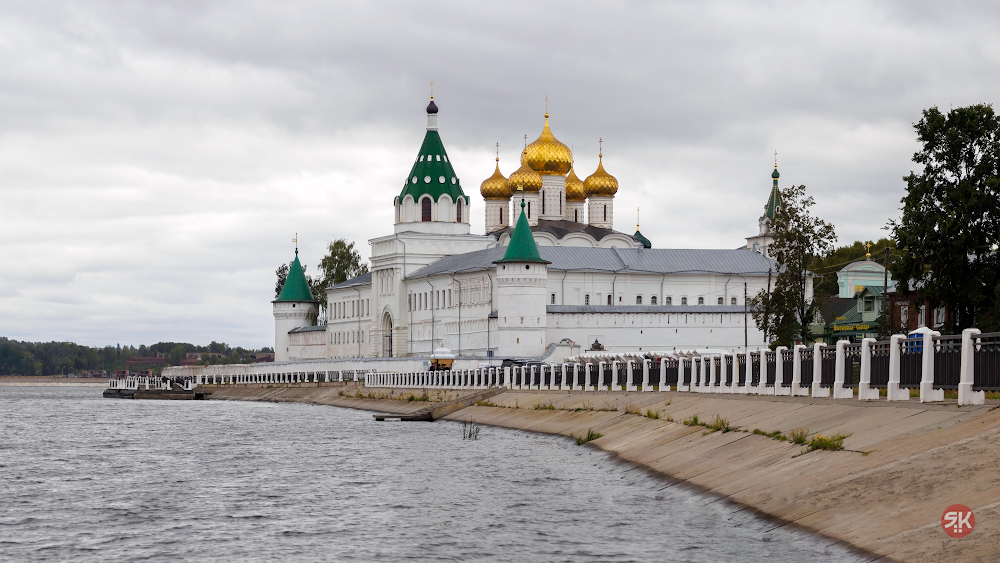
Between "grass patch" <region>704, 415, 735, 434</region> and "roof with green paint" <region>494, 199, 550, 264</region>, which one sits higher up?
"roof with green paint" <region>494, 199, 550, 264</region>

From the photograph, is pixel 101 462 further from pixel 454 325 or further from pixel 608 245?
pixel 608 245

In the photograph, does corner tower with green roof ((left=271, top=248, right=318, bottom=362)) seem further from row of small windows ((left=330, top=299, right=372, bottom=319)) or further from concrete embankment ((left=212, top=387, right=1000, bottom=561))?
concrete embankment ((left=212, top=387, right=1000, bottom=561))

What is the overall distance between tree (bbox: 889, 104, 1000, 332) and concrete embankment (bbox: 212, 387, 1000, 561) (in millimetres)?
23153

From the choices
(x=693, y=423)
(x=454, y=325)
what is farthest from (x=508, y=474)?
(x=454, y=325)

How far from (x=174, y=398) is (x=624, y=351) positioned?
37.0m

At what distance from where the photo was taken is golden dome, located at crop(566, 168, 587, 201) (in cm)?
10650

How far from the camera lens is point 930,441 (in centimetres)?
1551

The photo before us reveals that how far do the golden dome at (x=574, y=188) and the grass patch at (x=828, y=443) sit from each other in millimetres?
88542

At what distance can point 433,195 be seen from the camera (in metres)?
102

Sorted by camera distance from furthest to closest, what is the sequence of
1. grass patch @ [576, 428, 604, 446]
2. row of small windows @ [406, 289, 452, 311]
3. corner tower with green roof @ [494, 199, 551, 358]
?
row of small windows @ [406, 289, 452, 311] → corner tower with green roof @ [494, 199, 551, 358] → grass patch @ [576, 428, 604, 446]

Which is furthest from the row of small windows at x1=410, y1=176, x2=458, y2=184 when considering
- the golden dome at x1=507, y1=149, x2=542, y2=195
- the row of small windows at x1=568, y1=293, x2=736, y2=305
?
the row of small windows at x1=568, y1=293, x2=736, y2=305

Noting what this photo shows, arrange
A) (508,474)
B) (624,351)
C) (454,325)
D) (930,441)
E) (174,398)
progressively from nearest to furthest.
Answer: (930,441) → (508,474) → (624,351) → (454,325) → (174,398)

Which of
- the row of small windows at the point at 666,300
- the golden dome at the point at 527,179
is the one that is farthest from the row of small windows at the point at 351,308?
the row of small windows at the point at 666,300

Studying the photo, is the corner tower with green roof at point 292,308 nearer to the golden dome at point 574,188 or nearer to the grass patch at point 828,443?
the golden dome at point 574,188
